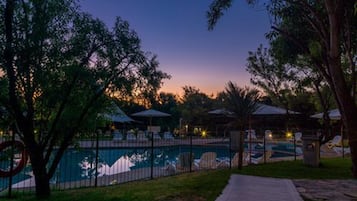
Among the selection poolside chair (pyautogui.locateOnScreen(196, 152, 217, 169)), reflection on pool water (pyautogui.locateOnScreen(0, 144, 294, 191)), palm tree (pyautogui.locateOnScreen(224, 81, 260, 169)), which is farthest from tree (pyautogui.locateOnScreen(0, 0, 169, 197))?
poolside chair (pyautogui.locateOnScreen(196, 152, 217, 169))

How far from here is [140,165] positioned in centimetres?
1488

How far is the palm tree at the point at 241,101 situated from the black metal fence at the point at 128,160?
0.79 m

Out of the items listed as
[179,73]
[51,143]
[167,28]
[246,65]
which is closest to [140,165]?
[51,143]

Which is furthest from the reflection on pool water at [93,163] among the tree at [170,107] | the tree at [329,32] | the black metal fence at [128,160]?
the tree at [170,107]

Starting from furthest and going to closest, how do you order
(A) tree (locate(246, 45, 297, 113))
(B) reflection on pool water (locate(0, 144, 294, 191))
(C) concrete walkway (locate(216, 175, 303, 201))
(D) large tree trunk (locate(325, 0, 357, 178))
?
(A) tree (locate(246, 45, 297, 113)) < (B) reflection on pool water (locate(0, 144, 294, 191)) < (D) large tree trunk (locate(325, 0, 357, 178)) < (C) concrete walkway (locate(216, 175, 303, 201))

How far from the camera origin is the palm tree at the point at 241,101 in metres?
11.3

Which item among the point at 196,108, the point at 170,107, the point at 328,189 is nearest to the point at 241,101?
the point at 328,189

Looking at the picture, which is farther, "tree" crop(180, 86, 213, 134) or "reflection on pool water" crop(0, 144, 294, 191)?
"tree" crop(180, 86, 213, 134)

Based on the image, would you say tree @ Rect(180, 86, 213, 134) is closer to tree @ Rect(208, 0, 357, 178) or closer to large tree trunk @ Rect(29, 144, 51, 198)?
tree @ Rect(208, 0, 357, 178)

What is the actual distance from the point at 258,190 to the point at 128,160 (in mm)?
8725

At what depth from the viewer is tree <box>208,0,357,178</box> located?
8883mm

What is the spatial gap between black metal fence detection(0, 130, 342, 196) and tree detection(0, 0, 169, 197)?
946 millimetres

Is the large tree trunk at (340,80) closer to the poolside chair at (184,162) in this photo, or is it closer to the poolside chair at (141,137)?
the poolside chair at (184,162)

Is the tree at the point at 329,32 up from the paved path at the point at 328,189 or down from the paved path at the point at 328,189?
up
